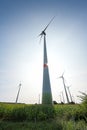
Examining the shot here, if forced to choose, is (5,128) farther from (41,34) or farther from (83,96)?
(41,34)

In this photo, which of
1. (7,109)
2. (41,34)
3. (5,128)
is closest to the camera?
(5,128)

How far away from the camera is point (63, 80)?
46.1 m

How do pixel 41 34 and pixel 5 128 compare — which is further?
pixel 41 34

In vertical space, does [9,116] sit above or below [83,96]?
below

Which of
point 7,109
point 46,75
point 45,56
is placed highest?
point 45,56

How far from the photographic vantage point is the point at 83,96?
12.7 meters

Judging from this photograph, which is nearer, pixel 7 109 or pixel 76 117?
pixel 76 117

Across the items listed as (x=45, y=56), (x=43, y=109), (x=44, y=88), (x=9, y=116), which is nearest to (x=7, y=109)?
(x=9, y=116)

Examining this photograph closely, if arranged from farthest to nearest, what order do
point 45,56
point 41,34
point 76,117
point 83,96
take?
1. point 41,34
2. point 45,56
3. point 76,117
4. point 83,96

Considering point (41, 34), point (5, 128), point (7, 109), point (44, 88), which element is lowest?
point (5, 128)

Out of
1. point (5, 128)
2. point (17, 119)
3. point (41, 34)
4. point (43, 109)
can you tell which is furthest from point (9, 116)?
point (41, 34)

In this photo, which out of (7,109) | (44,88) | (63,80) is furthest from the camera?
(63,80)

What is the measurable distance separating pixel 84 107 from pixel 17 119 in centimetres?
585

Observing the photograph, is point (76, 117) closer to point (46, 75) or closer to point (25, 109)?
point (25, 109)
